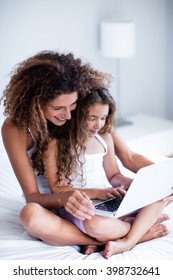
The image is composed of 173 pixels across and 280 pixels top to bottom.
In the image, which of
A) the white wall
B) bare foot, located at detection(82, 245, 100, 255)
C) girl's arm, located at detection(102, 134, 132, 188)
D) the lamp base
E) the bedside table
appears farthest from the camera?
the lamp base

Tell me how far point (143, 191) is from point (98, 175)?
0.33m

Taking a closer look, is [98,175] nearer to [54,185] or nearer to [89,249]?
[54,185]

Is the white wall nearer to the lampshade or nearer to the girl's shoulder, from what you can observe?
the lampshade

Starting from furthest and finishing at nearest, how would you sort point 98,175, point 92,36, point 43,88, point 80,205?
point 92,36 → point 98,175 → point 43,88 → point 80,205

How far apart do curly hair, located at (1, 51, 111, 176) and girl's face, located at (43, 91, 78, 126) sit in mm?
14

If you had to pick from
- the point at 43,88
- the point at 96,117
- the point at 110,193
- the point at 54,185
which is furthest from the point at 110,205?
the point at 43,88

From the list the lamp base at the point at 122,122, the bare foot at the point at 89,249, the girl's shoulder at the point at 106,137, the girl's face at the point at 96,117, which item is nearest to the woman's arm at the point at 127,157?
the girl's shoulder at the point at 106,137

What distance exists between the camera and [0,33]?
8.14ft

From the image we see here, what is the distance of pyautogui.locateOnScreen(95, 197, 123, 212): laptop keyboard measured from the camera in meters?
1.43

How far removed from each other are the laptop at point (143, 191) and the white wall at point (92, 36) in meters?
0.85

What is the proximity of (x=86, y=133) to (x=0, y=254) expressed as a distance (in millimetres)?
484

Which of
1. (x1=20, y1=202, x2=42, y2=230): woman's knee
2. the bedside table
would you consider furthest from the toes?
the bedside table

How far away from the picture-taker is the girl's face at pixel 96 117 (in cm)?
156

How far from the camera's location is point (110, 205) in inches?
57.0
